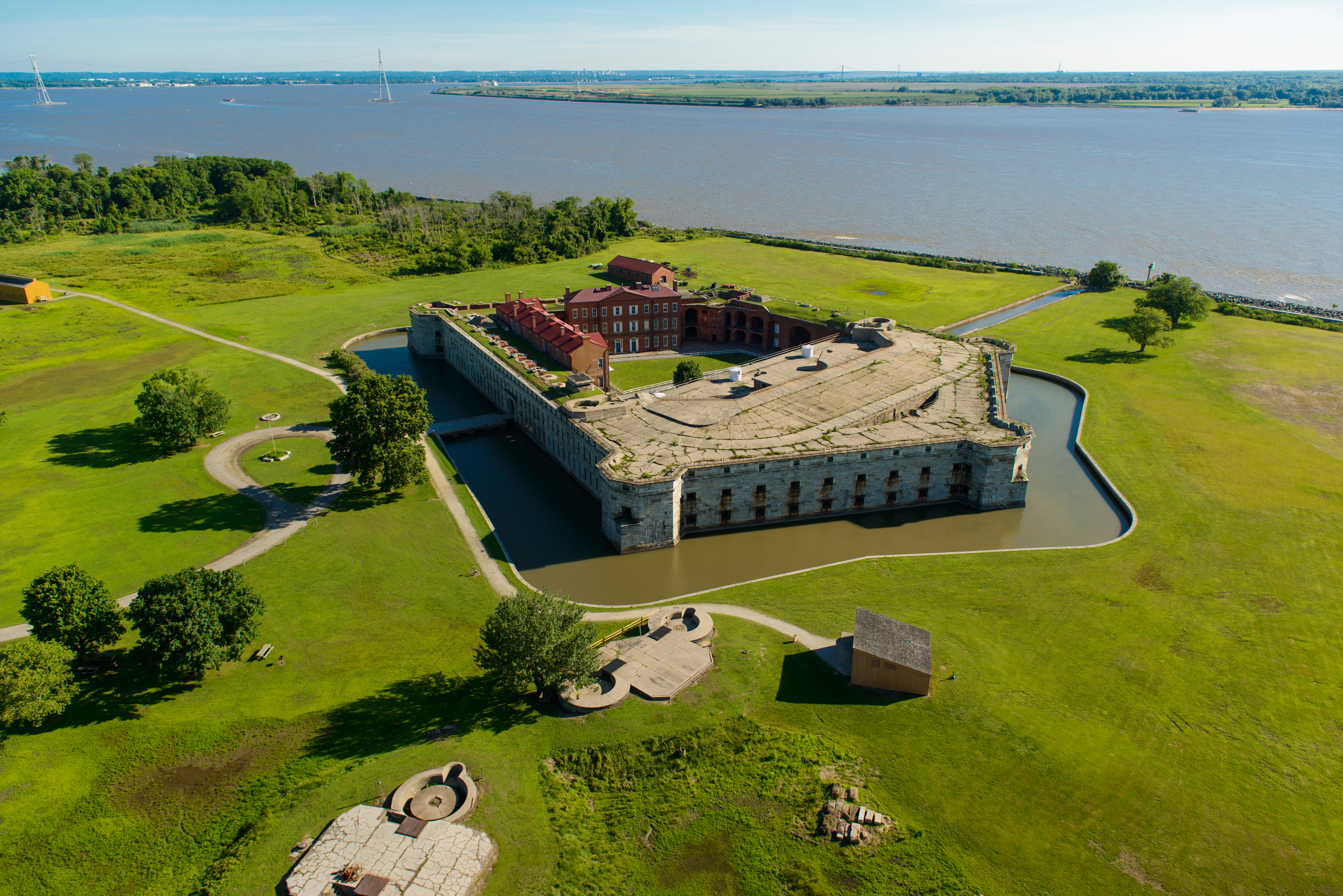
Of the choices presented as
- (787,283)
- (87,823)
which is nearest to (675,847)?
(87,823)

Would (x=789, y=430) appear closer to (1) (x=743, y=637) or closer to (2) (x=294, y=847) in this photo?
(1) (x=743, y=637)

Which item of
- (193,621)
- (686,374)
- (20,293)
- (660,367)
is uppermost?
(20,293)

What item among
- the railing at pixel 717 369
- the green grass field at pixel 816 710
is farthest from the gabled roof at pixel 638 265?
the green grass field at pixel 816 710

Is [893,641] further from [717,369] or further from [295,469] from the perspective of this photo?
[717,369]

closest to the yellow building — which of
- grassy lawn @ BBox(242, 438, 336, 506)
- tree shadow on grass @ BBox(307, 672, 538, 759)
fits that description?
grassy lawn @ BBox(242, 438, 336, 506)

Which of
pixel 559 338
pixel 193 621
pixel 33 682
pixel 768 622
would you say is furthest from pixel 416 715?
pixel 559 338

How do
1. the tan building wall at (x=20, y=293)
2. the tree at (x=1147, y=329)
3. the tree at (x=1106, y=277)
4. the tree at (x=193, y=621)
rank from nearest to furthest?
the tree at (x=193, y=621)
the tree at (x=1147, y=329)
the tan building wall at (x=20, y=293)
the tree at (x=1106, y=277)

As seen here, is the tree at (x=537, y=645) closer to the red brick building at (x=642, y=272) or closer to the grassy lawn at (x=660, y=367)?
the grassy lawn at (x=660, y=367)
